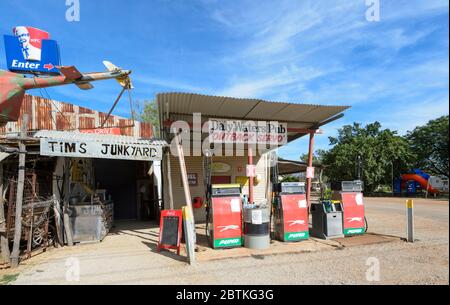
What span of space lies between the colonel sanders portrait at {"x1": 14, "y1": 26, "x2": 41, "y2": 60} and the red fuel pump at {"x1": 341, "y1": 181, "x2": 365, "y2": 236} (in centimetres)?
1573

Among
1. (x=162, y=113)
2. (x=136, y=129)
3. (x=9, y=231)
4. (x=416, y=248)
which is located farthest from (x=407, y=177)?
(x=9, y=231)

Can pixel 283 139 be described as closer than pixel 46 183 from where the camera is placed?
No

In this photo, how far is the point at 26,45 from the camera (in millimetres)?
16719

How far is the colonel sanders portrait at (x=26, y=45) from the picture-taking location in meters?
16.4

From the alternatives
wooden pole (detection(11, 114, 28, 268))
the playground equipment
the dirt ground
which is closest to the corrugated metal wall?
wooden pole (detection(11, 114, 28, 268))

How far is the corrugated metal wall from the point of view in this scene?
17.7 meters

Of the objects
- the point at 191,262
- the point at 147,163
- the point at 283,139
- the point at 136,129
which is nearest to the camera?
the point at 191,262

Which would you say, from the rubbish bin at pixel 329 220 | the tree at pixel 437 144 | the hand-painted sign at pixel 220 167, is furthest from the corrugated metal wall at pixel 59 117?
the tree at pixel 437 144

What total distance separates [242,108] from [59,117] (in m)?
14.7

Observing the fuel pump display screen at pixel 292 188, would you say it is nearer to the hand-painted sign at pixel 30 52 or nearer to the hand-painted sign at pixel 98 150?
the hand-painted sign at pixel 98 150

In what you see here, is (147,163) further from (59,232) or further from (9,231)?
(9,231)

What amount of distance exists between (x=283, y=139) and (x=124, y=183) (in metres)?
9.28

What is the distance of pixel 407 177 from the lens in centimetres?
3353

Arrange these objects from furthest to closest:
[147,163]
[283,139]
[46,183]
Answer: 1. [147,163]
2. [283,139]
3. [46,183]
